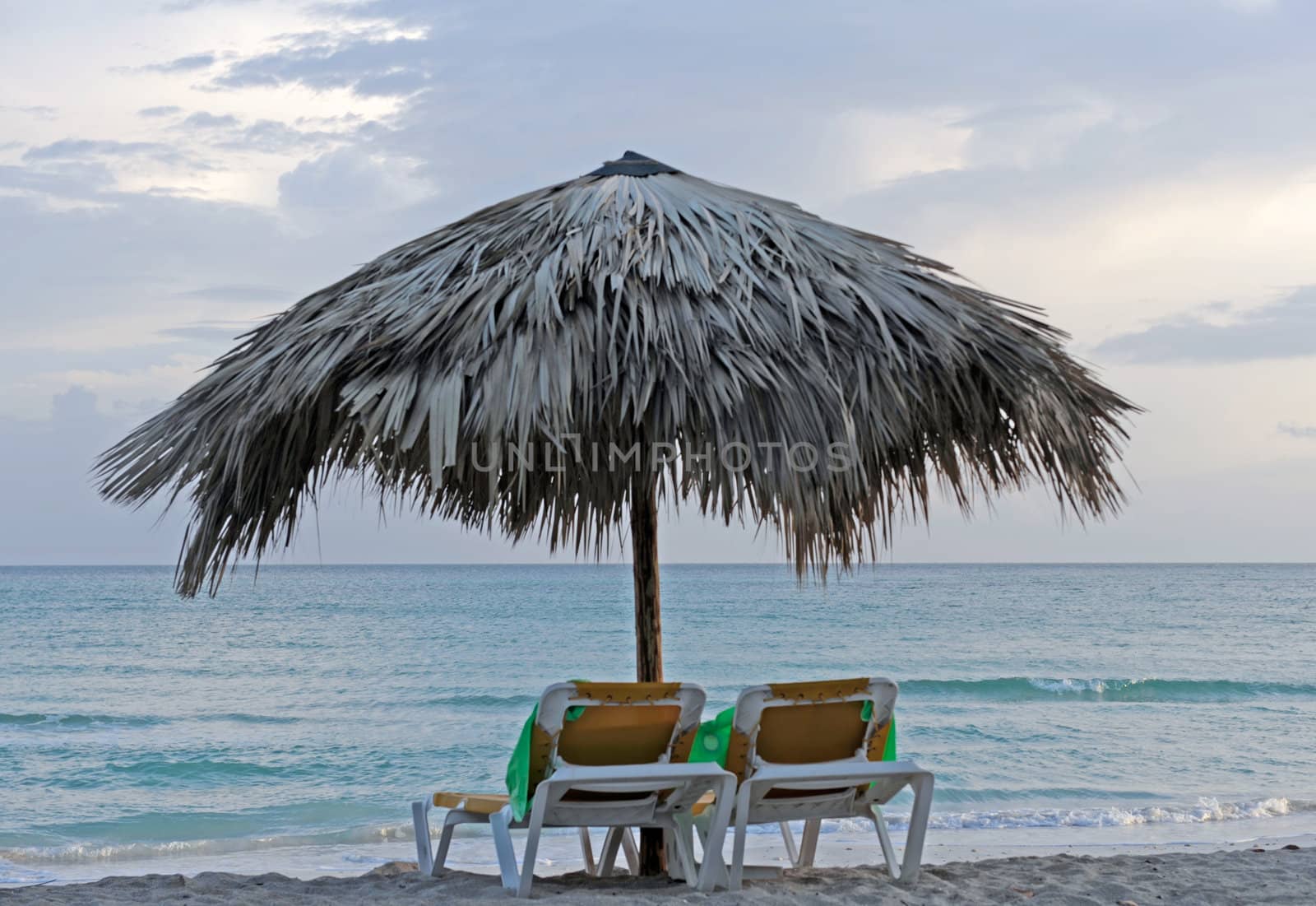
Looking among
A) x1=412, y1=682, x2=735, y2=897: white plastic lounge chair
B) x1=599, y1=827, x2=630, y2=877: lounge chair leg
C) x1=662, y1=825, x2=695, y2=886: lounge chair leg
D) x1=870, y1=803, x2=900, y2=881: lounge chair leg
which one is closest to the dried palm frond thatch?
x1=412, y1=682, x2=735, y2=897: white plastic lounge chair

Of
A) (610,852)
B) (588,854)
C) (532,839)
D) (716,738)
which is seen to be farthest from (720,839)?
(588,854)

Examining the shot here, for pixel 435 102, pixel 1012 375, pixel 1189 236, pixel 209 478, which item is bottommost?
pixel 209 478

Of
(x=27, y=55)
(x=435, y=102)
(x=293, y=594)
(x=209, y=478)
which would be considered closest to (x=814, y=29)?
(x=435, y=102)

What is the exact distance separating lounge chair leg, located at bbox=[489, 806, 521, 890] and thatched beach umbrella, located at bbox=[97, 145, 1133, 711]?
2.34 feet

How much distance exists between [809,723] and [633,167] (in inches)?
78.9

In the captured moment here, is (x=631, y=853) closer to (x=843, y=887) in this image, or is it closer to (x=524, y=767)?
(x=843, y=887)

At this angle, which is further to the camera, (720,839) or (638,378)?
(720,839)

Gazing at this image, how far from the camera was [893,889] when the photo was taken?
11.9 ft

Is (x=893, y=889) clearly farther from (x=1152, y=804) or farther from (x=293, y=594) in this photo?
(x=293, y=594)

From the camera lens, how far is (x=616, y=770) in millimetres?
3143

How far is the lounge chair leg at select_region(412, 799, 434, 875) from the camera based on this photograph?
3.83m

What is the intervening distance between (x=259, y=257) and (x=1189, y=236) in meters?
7.66

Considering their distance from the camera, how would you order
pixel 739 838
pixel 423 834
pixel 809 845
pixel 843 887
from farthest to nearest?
pixel 809 845 < pixel 423 834 < pixel 843 887 < pixel 739 838

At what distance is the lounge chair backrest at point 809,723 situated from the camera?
3.25m
